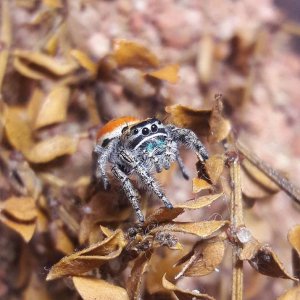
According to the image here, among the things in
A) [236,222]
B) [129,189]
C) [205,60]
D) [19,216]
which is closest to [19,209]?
[19,216]

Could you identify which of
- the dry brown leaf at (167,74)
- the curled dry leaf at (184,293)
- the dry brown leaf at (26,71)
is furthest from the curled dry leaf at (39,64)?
the curled dry leaf at (184,293)

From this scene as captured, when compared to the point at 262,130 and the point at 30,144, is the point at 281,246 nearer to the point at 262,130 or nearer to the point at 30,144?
the point at 262,130

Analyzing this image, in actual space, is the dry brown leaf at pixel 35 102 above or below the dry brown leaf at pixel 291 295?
below

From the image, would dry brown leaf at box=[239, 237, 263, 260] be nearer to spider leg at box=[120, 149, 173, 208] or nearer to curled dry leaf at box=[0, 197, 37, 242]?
spider leg at box=[120, 149, 173, 208]

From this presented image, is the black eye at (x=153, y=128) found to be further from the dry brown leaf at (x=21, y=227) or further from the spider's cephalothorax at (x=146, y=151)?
the dry brown leaf at (x=21, y=227)

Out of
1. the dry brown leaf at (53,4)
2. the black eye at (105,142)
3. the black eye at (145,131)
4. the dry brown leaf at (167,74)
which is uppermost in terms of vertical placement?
the dry brown leaf at (53,4)

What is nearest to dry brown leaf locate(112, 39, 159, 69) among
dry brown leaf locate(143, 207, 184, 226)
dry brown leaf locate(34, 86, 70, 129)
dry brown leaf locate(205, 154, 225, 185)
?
dry brown leaf locate(34, 86, 70, 129)
